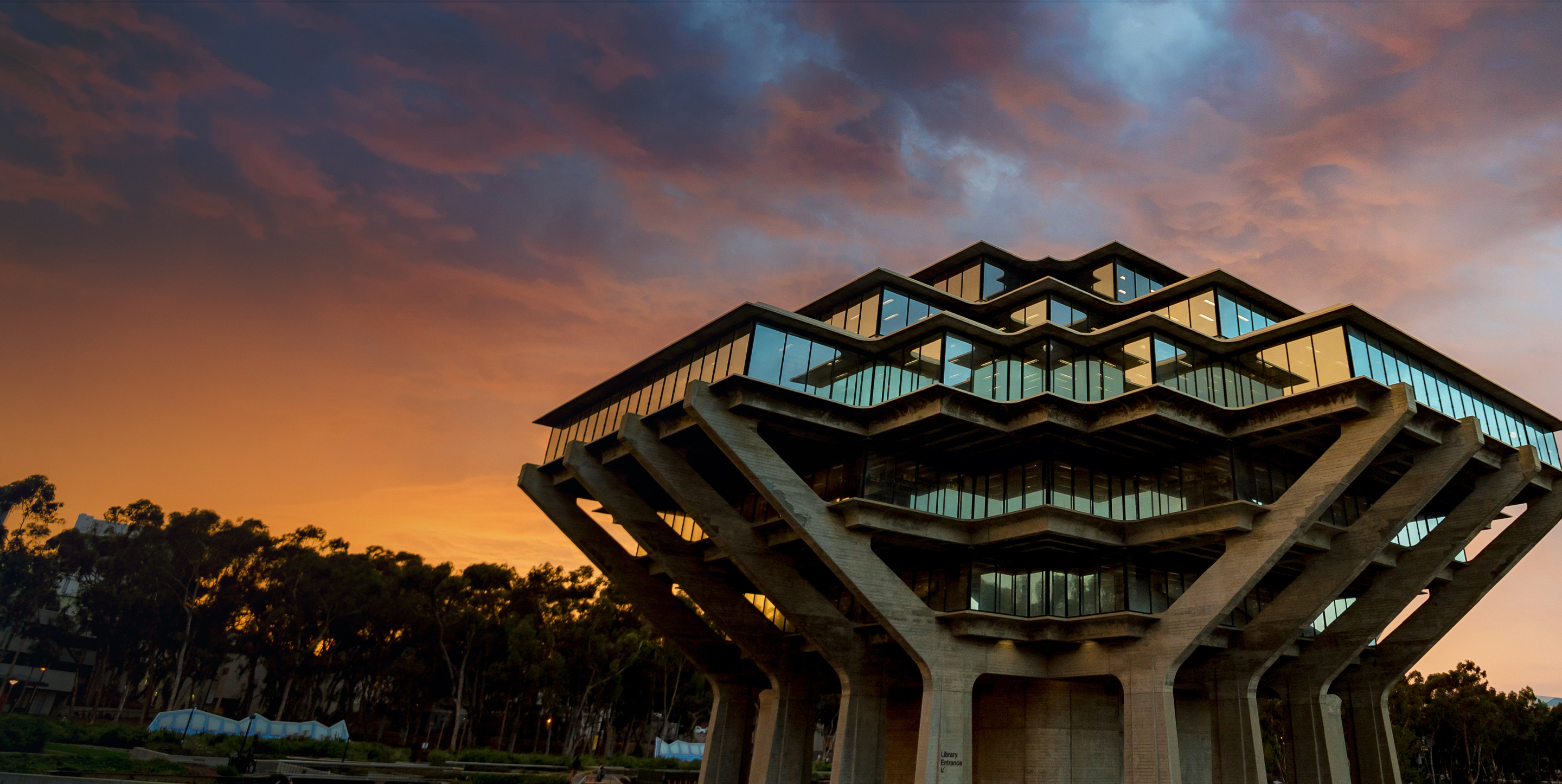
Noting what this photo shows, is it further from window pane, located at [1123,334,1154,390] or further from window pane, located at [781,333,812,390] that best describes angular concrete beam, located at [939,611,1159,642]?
window pane, located at [781,333,812,390]

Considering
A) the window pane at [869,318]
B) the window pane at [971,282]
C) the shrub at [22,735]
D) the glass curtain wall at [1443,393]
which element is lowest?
the shrub at [22,735]

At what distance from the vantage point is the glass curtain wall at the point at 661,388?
3431 centimetres

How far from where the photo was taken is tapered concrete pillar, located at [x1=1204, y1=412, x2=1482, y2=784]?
33188 mm

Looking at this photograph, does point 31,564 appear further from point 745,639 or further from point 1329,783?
point 1329,783

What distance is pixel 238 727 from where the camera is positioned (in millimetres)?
48344

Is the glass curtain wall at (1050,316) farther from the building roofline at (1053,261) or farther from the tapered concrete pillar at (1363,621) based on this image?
the tapered concrete pillar at (1363,621)

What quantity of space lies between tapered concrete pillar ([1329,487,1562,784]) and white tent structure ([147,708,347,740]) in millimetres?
52211

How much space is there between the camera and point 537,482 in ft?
143

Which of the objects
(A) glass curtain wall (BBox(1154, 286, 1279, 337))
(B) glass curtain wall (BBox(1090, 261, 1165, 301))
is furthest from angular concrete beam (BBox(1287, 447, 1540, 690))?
(B) glass curtain wall (BBox(1090, 261, 1165, 301))

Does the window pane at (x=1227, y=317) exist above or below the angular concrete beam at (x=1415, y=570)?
above

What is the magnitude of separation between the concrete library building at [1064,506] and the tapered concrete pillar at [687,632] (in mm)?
317

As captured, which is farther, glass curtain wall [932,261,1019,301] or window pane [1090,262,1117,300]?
glass curtain wall [932,261,1019,301]

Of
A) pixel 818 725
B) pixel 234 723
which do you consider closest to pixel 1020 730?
pixel 234 723

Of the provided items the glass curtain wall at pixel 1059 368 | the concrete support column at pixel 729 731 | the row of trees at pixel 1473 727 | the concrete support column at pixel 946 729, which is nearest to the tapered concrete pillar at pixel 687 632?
the concrete support column at pixel 729 731
